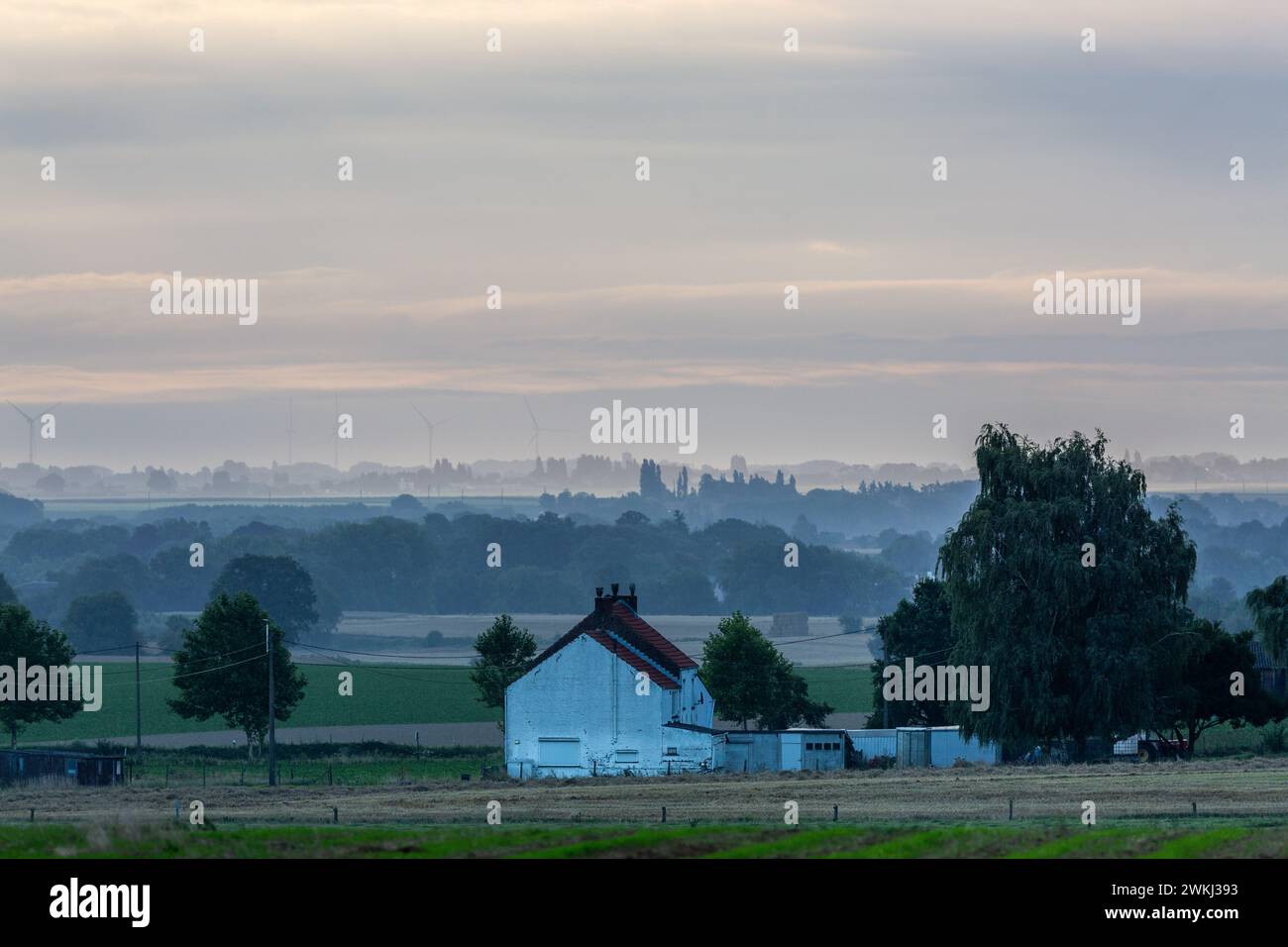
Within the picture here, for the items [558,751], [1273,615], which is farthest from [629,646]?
[1273,615]

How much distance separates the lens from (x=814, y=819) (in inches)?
1734

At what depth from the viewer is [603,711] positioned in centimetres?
7738

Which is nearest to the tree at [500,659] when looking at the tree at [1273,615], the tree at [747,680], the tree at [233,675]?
the tree at [233,675]

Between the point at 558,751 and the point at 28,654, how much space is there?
104ft

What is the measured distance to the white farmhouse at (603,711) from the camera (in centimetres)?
7669

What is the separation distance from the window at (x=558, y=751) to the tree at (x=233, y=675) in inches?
565

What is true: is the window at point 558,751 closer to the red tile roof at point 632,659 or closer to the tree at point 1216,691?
the red tile roof at point 632,659

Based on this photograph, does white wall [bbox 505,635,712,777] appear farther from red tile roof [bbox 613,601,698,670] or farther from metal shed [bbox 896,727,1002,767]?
metal shed [bbox 896,727,1002,767]

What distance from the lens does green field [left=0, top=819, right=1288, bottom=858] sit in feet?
113

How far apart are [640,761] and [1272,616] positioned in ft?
93.0

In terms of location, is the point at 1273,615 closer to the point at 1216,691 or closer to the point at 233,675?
the point at 1216,691

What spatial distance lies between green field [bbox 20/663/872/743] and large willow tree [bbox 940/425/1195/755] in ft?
156
